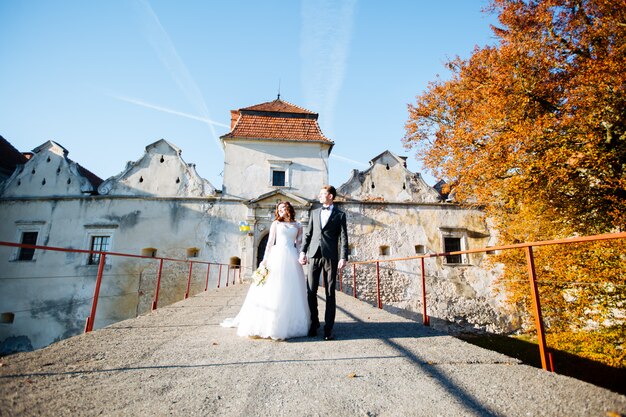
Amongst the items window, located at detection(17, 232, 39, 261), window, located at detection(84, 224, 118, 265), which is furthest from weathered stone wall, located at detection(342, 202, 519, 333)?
window, located at detection(17, 232, 39, 261)

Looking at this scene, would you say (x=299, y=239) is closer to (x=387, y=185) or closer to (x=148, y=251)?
(x=387, y=185)

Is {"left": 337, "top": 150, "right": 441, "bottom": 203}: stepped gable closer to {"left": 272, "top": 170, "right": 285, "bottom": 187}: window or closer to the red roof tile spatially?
{"left": 272, "top": 170, "right": 285, "bottom": 187}: window

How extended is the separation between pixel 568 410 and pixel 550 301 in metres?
9.34

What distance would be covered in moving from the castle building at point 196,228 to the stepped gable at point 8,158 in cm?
225

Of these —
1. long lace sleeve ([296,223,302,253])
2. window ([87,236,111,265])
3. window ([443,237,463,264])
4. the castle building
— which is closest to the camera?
long lace sleeve ([296,223,302,253])

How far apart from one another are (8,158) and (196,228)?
12.0 m

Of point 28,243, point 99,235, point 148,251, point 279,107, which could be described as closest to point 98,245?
point 99,235

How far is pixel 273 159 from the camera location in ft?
46.0

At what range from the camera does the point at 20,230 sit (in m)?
12.9

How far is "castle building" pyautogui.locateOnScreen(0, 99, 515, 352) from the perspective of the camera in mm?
12094

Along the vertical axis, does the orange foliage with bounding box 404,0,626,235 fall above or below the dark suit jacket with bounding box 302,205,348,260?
above

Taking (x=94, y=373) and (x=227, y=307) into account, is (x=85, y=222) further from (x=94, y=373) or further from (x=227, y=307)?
(x=94, y=373)

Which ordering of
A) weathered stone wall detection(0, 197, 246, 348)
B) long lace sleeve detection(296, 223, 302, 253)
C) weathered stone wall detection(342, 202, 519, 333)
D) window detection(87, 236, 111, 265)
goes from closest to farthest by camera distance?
long lace sleeve detection(296, 223, 302, 253), weathered stone wall detection(0, 197, 246, 348), window detection(87, 236, 111, 265), weathered stone wall detection(342, 202, 519, 333)

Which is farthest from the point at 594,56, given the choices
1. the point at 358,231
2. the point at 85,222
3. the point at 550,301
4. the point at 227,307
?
the point at 85,222
